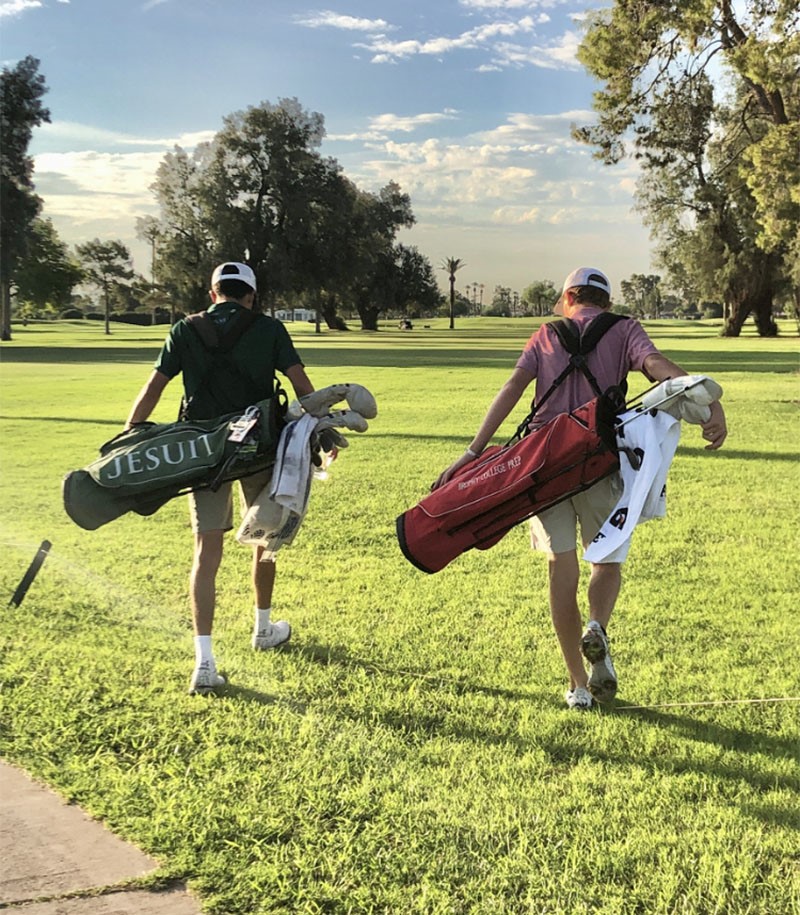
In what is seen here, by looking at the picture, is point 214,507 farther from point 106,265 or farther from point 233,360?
point 106,265

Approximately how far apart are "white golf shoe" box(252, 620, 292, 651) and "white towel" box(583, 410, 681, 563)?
4.83 feet

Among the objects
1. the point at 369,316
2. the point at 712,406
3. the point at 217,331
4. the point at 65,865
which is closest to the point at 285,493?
the point at 217,331

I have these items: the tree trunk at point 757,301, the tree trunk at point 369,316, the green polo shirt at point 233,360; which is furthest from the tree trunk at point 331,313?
the green polo shirt at point 233,360

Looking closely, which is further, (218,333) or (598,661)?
(218,333)

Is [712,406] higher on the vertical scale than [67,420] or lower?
higher

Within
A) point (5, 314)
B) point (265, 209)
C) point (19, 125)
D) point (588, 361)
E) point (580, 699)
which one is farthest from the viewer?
point (5, 314)

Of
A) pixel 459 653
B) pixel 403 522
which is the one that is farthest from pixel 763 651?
pixel 403 522

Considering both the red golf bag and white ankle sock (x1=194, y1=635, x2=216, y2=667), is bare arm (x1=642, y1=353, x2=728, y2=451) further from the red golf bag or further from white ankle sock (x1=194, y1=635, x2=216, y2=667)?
white ankle sock (x1=194, y1=635, x2=216, y2=667)

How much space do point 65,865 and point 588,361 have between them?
6.79 feet

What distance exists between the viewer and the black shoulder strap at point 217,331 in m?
3.02

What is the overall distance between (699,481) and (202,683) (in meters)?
5.43

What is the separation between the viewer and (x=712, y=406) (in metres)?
2.56

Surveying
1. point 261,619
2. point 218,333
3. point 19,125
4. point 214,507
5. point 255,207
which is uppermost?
point 19,125

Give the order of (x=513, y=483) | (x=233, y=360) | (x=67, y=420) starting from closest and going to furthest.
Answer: (x=513, y=483) → (x=233, y=360) → (x=67, y=420)
